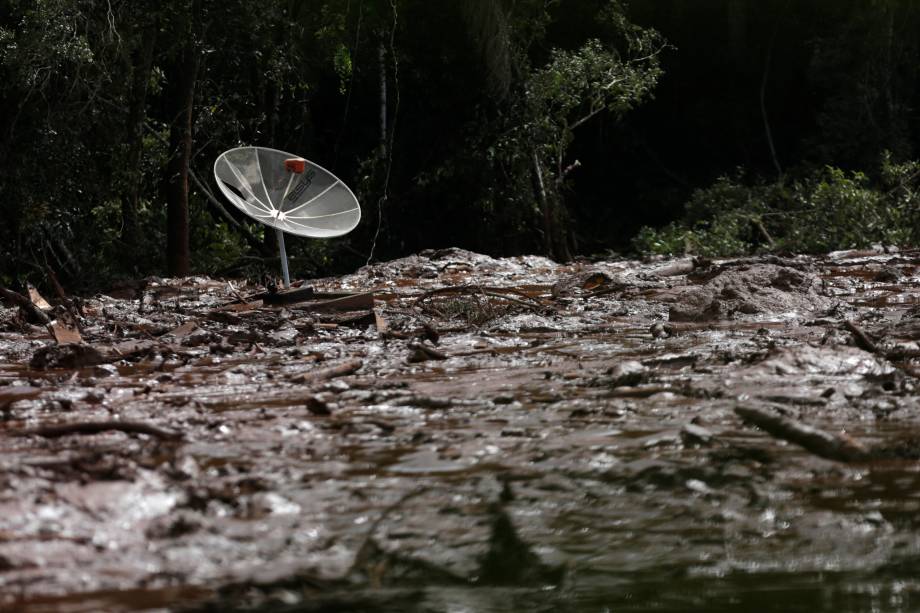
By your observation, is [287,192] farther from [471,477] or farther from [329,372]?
[471,477]

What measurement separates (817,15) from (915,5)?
6.62 feet

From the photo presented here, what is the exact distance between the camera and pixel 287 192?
10.4 meters

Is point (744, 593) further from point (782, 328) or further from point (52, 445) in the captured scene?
point (782, 328)

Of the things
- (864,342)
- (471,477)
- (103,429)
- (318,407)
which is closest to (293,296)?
(864,342)

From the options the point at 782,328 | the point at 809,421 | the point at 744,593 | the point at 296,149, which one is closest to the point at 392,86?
the point at 296,149

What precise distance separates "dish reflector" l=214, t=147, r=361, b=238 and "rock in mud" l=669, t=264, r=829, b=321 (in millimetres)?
3938

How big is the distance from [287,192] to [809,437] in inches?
321

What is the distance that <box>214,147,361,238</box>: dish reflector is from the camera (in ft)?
32.8

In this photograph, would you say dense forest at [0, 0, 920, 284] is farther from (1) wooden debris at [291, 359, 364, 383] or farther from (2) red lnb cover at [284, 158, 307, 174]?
(1) wooden debris at [291, 359, 364, 383]

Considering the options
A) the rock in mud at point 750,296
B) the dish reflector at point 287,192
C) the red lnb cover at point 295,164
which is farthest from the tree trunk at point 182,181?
the rock in mud at point 750,296

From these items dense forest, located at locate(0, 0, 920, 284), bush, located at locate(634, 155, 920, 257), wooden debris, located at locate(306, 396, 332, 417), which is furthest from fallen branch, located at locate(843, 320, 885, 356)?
bush, located at locate(634, 155, 920, 257)

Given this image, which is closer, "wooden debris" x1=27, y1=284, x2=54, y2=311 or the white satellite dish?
"wooden debris" x1=27, y1=284, x2=54, y2=311

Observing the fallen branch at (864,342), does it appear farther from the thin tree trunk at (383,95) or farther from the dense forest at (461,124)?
the thin tree trunk at (383,95)

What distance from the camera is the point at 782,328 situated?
5.92m
